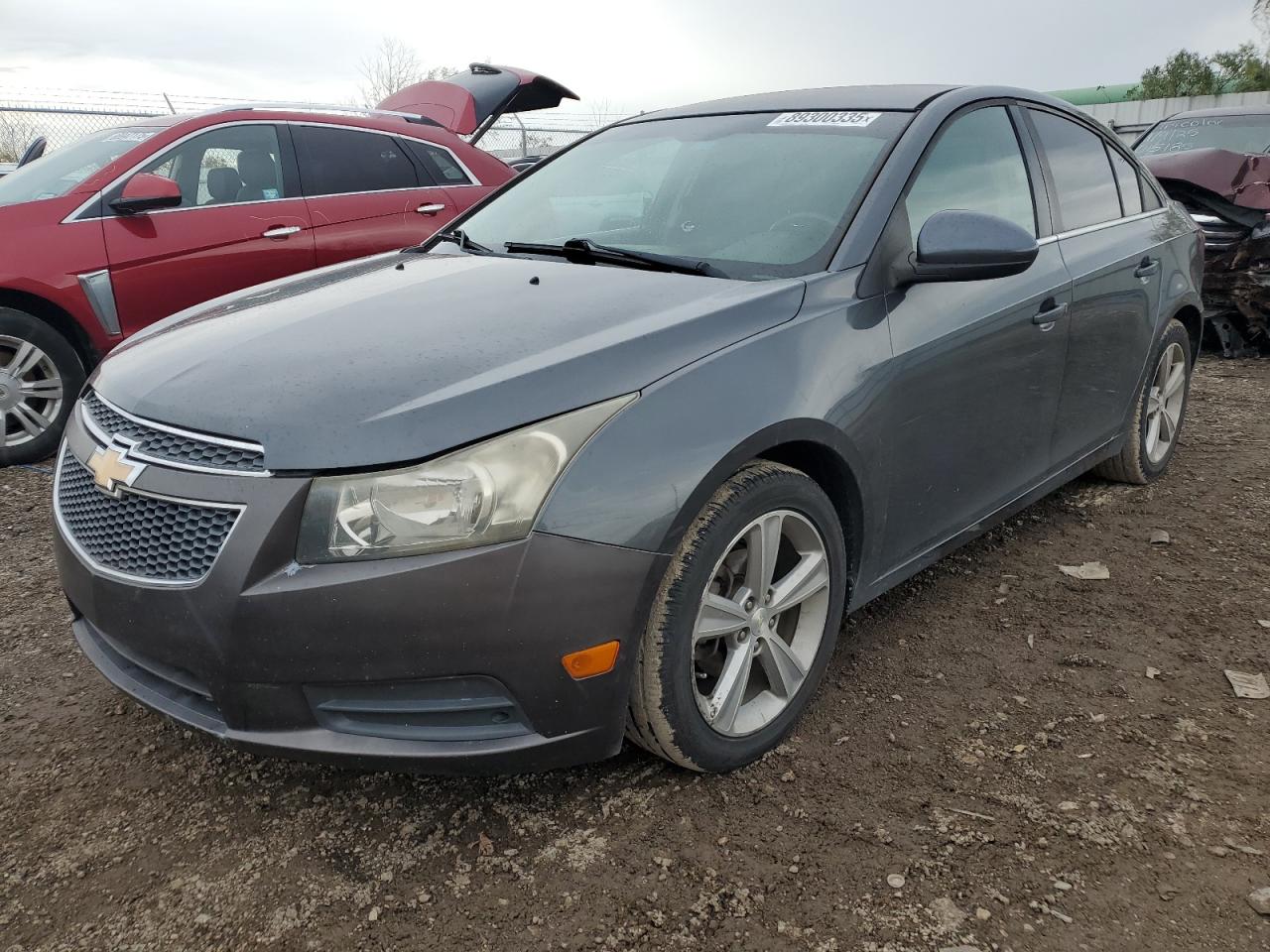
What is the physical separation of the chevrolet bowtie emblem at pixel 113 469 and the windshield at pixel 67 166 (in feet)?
11.1

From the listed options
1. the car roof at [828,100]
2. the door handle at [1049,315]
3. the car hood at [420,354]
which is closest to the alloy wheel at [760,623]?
the car hood at [420,354]

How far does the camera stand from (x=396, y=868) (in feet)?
6.79

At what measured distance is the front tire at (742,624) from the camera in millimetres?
2088

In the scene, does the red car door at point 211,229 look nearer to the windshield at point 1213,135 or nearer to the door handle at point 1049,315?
the door handle at point 1049,315

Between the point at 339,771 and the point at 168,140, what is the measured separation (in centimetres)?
400

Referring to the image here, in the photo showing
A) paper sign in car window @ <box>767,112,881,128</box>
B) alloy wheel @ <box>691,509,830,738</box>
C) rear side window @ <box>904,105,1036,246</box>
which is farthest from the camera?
paper sign in car window @ <box>767,112,881,128</box>

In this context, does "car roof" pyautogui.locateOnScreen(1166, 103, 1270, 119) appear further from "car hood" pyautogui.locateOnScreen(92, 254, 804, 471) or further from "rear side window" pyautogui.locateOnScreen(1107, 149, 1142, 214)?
"car hood" pyautogui.locateOnScreen(92, 254, 804, 471)

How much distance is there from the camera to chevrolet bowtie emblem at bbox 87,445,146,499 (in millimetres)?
2033

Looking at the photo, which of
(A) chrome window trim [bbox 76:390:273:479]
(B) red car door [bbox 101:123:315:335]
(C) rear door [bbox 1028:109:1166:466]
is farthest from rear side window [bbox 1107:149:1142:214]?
(B) red car door [bbox 101:123:315:335]

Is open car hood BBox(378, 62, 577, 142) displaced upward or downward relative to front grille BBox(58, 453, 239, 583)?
upward

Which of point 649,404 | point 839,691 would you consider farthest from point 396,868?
point 839,691

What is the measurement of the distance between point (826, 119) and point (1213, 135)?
702cm

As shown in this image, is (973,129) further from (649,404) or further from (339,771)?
(339,771)

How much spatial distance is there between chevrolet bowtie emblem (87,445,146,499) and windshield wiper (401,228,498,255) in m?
1.32
